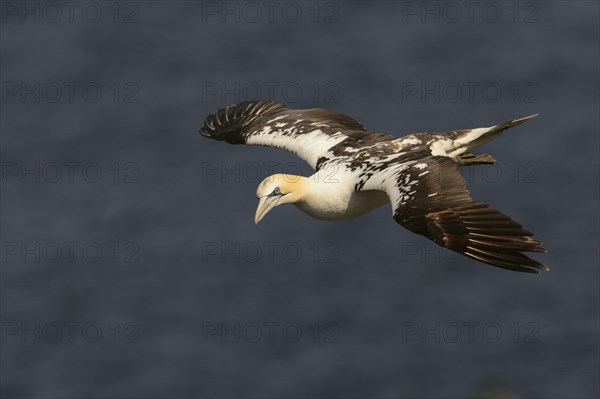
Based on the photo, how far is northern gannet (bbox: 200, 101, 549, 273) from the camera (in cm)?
3253

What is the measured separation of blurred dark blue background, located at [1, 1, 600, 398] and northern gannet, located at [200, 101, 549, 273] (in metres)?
38.6

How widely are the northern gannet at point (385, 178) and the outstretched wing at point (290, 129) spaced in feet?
0.09

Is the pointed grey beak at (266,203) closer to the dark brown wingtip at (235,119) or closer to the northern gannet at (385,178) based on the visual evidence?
the northern gannet at (385,178)

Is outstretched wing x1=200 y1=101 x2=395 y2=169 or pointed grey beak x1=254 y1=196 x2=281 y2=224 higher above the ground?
outstretched wing x1=200 y1=101 x2=395 y2=169

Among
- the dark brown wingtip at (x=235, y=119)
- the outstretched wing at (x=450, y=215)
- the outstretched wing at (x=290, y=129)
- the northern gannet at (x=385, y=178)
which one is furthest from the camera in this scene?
the dark brown wingtip at (x=235, y=119)

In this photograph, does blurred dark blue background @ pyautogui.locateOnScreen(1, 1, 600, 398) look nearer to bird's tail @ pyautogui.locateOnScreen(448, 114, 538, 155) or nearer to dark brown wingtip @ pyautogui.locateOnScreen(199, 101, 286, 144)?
dark brown wingtip @ pyautogui.locateOnScreen(199, 101, 286, 144)

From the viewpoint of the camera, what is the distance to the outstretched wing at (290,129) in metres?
40.0

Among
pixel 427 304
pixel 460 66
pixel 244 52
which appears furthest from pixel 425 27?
pixel 427 304

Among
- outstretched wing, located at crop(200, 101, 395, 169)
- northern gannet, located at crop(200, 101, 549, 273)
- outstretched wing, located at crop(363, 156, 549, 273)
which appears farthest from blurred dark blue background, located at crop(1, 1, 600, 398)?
outstretched wing, located at crop(363, 156, 549, 273)

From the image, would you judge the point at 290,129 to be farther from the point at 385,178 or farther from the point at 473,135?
the point at 385,178

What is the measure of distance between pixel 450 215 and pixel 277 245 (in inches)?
1890

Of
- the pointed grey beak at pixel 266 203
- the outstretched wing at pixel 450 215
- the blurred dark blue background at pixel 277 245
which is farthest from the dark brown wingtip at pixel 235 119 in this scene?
the blurred dark blue background at pixel 277 245

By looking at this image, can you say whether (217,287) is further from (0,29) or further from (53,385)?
(0,29)

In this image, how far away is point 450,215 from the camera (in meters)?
33.5
